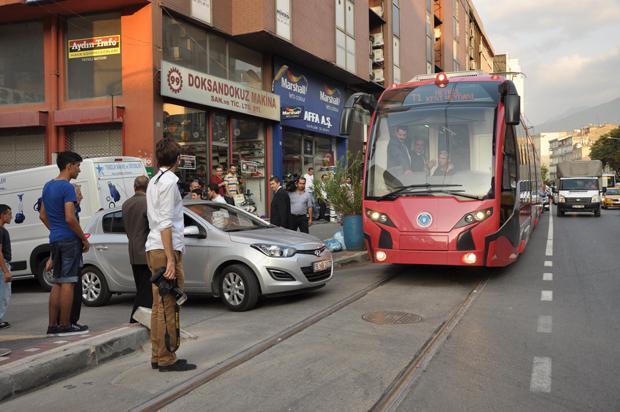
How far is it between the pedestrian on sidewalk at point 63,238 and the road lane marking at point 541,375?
450 cm

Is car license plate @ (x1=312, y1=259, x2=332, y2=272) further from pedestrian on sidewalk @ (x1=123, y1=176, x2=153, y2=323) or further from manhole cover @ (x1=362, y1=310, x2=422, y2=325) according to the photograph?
pedestrian on sidewalk @ (x1=123, y1=176, x2=153, y2=323)

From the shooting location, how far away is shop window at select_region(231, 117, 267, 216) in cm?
1789

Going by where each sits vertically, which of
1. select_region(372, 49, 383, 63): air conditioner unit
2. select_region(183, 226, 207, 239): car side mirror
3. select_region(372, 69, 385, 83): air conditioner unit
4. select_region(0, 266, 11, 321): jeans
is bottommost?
select_region(0, 266, 11, 321): jeans

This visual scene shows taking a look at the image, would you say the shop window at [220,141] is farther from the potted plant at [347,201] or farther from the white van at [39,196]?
the white van at [39,196]

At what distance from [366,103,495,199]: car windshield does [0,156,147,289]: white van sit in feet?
14.6

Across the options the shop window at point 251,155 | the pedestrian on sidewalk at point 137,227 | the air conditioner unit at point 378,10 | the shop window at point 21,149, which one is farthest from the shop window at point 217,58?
the air conditioner unit at point 378,10

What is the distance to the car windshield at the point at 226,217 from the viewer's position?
788 centimetres

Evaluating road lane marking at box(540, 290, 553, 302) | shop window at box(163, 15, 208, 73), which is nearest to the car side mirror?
road lane marking at box(540, 290, 553, 302)

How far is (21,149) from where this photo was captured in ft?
51.0

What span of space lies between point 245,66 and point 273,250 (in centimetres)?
1218

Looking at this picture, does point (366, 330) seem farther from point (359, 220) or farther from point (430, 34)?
point (430, 34)

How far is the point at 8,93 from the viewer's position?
15711 mm

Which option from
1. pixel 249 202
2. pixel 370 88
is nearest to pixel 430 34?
pixel 370 88

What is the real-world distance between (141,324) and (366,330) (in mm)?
2372
